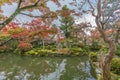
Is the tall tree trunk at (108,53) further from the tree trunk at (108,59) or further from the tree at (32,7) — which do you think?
the tree at (32,7)

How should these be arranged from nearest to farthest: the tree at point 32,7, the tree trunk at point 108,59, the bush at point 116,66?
the tree at point 32,7, the tree trunk at point 108,59, the bush at point 116,66

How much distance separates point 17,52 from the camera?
30734 mm

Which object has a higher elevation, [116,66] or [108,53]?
[108,53]

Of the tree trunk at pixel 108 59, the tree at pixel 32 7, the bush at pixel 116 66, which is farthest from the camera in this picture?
the bush at pixel 116 66

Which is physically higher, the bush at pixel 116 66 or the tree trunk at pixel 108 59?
the tree trunk at pixel 108 59

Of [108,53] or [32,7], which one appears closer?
[32,7]

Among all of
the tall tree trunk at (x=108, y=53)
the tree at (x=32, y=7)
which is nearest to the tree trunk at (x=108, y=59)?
the tall tree trunk at (x=108, y=53)

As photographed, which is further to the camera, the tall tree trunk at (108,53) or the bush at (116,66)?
the bush at (116,66)

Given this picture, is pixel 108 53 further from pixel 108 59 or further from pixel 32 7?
pixel 32 7

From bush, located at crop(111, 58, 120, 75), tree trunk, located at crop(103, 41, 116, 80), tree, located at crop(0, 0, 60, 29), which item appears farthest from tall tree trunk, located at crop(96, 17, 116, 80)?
bush, located at crop(111, 58, 120, 75)

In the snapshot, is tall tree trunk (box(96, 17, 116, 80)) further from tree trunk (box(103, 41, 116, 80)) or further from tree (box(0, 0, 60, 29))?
tree (box(0, 0, 60, 29))

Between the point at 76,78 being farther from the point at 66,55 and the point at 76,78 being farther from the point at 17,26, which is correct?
the point at 66,55

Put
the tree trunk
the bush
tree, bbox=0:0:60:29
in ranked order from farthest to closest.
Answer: the bush < the tree trunk < tree, bbox=0:0:60:29

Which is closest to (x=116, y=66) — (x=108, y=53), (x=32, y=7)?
(x=108, y=53)
